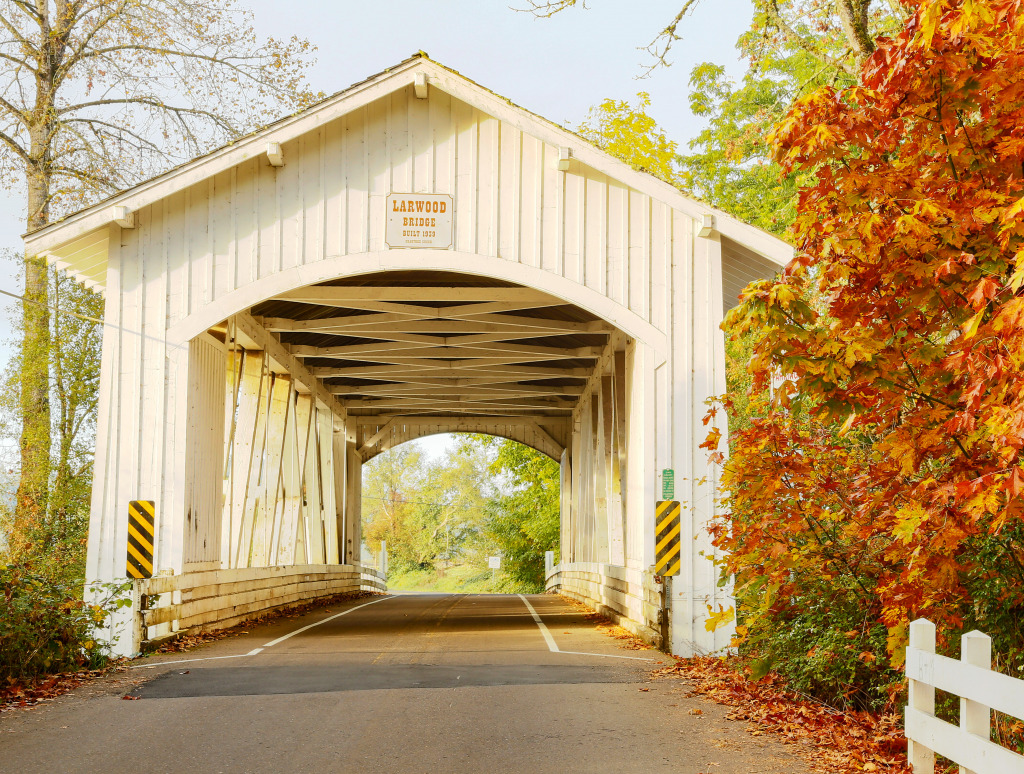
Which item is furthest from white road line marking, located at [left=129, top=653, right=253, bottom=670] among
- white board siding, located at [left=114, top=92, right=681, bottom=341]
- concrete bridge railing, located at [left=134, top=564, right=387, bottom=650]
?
white board siding, located at [left=114, top=92, right=681, bottom=341]

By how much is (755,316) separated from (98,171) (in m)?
16.7

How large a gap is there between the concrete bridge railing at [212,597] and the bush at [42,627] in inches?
29.6

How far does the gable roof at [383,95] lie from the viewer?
1072cm

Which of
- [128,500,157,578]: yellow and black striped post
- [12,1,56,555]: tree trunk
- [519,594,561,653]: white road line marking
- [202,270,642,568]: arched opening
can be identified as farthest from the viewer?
[12,1,56,555]: tree trunk

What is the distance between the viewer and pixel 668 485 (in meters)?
10.6

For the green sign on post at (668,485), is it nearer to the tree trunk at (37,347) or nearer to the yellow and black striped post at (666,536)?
the yellow and black striped post at (666,536)

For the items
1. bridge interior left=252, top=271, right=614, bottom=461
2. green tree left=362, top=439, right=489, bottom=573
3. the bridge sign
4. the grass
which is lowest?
the grass

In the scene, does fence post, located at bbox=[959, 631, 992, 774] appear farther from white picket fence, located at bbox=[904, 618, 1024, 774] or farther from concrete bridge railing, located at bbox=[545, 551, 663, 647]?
concrete bridge railing, located at bbox=[545, 551, 663, 647]

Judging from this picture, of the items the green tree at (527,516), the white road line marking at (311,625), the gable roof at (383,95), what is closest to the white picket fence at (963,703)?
the gable roof at (383,95)

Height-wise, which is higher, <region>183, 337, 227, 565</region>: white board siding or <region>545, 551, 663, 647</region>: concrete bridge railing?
<region>183, 337, 227, 565</region>: white board siding

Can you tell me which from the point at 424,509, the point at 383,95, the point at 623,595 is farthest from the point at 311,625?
the point at 424,509

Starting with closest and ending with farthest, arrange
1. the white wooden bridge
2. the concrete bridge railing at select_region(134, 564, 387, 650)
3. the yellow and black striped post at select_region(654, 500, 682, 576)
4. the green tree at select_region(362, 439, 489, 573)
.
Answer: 1. the concrete bridge railing at select_region(134, 564, 387, 650)
2. the yellow and black striped post at select_region(654, 500, 682, 576)
3. the white wooden bridge
4. the green tree at select_region(362, 439, 489, 573)

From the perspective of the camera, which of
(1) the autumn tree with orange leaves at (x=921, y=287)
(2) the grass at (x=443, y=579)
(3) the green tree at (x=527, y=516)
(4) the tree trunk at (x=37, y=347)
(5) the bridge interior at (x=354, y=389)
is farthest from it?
(2) the grass at (x=443, y=579)

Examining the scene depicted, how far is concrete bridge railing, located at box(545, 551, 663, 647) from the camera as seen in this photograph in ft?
35.2
